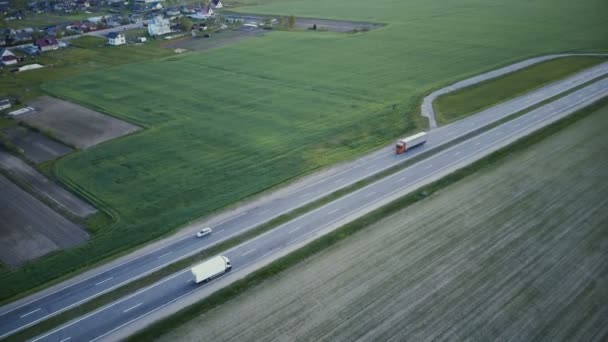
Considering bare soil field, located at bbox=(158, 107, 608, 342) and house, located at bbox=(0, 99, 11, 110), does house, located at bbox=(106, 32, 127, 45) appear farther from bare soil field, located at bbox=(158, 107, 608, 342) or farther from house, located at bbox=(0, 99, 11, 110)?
bare soil field, located at bbox=(158, 107, 608, 342)

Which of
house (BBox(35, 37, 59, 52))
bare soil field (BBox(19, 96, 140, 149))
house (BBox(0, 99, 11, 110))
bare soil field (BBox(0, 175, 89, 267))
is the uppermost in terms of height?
house (BBox(35, 37, 59, 52))

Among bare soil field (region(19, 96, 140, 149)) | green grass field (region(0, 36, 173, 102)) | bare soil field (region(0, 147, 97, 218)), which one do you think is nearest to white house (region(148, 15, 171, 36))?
green grass field (region(0, 36, 173, 102))

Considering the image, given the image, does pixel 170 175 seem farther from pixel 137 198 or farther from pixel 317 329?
pixel 317 329

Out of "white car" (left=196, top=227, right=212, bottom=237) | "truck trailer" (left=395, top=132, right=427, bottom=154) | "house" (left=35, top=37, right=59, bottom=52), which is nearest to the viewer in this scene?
"white car" (left=196, top=227, right=212, bottom=237)

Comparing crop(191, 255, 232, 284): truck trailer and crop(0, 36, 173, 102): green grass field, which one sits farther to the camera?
crop(0, 36, 173, 102): green grass field

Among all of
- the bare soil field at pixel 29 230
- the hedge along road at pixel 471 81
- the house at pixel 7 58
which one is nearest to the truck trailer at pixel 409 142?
the hedge along road at pixel 471 81

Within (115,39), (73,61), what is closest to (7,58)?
(73,61)

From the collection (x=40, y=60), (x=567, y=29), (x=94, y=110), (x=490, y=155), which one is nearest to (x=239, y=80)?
(x=94, y=110)

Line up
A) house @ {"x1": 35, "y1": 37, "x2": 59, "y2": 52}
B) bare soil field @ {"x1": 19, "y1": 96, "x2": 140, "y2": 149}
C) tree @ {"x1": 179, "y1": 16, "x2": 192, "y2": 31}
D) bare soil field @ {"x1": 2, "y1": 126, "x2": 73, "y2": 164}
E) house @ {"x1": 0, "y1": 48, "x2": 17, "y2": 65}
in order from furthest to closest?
1. tree @ {"x1": 179, "y1": 16, "x2": 192, "y2": 31}
2. house @ {"x1": 35, "y1": 37, "x2": 59, "y2": 52}
3. house @ {"x1": 0, "y1": 48, "x2": 17, "y2": 65}
4. bare soil field @ {"x1": 19, "y1": 96, "x2": 140, "y2": 149}
5. bare soil field @ {"x1": 2, "y1": 126, "x2": 73, "y2": 164}
